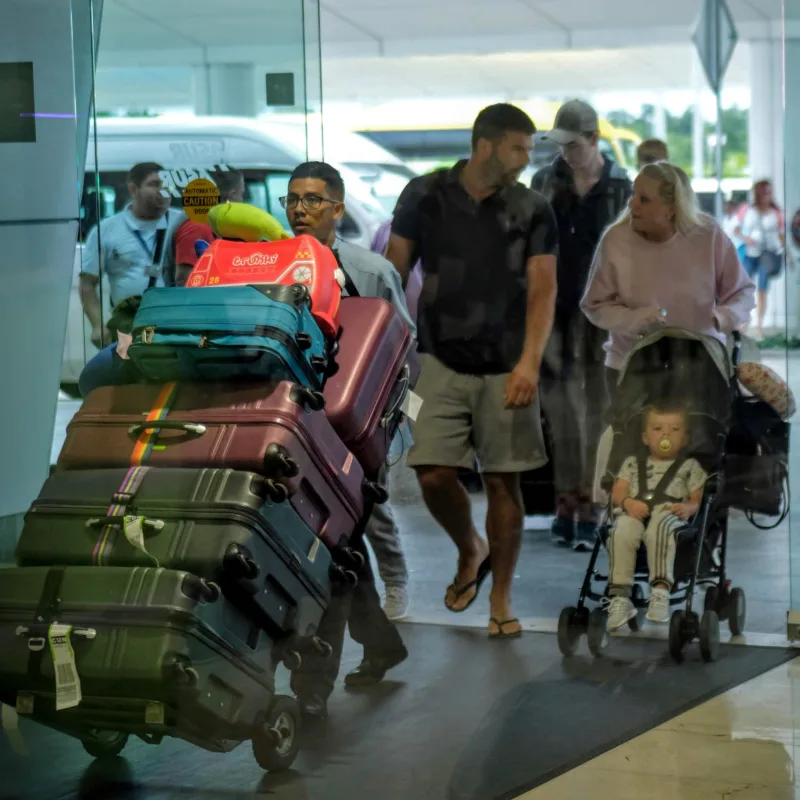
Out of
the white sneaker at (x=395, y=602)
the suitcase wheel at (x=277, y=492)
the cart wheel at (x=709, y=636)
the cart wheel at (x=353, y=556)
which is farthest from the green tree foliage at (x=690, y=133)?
the suitcase wheel at (x=277, y=492)

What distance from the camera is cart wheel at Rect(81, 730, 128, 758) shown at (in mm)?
3346

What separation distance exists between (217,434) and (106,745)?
76 centimetres

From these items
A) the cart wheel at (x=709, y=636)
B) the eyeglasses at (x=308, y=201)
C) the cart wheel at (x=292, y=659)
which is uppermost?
the eyeglasses at (x=308, y=201)

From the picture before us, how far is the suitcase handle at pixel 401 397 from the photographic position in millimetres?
3494

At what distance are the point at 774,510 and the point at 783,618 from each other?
0.36 meters

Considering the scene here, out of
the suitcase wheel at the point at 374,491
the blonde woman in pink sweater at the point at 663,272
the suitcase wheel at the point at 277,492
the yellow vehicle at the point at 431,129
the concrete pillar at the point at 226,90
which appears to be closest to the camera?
the suitcase wheel at the point at 277,492

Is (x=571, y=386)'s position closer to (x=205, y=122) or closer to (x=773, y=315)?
(x=773, y=315)

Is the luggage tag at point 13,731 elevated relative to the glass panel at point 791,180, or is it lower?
lower

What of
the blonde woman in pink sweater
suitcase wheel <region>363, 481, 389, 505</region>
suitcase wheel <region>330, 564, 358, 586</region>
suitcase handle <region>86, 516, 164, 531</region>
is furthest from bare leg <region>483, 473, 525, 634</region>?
suitcase handle <region>86, 516, 164, 531</region>

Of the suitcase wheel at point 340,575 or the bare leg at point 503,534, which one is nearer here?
the suitcase wheel at point 340,575

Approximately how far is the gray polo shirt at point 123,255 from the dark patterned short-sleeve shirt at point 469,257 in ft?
2.06

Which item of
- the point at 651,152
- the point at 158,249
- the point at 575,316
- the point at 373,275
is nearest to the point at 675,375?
the point at 575,316

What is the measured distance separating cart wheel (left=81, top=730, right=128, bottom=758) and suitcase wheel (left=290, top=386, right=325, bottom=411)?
0.81 meters

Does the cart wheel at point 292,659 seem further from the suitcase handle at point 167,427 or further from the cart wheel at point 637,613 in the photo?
the cart wheel at point 637,613
